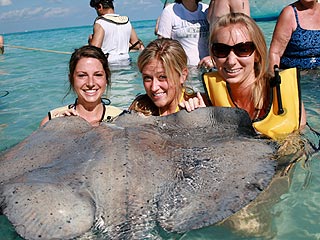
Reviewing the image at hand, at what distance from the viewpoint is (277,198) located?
10.6ft

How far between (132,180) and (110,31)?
6.78 m

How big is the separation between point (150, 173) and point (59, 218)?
2.06 ft

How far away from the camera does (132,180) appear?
2.32m

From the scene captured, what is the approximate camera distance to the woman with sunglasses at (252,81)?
11.7 feet

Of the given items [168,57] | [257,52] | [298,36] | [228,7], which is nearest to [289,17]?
[298,36]

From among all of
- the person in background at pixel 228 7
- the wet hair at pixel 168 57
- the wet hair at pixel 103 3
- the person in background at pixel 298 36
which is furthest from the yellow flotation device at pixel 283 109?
the wet hair at pixel 103 3

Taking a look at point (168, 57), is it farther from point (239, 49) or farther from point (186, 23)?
point (186, 23)

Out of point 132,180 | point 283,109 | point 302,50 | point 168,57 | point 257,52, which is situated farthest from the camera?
point 302,50

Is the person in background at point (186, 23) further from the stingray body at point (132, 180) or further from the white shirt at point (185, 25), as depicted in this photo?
the stingray body at point (132, 180)

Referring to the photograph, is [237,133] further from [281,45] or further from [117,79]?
[117,79]

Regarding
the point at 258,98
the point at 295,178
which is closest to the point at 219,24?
the point at 258,98

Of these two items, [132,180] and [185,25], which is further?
[185,25]

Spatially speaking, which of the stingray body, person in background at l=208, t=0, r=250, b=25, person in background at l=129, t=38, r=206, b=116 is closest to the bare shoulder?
person in background at l=208, t=0, r=250, b=25

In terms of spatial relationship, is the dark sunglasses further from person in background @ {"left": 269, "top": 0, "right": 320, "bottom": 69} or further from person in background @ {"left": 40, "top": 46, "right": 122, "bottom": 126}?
person in background @ {"left": 269, "top": 0, "right": 320, "bottom": 69}
